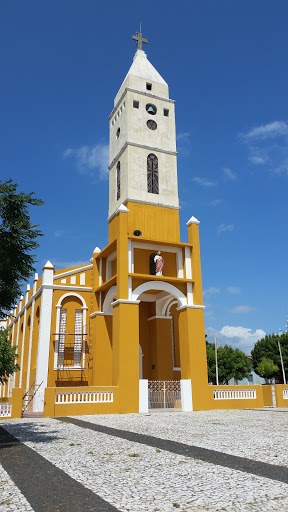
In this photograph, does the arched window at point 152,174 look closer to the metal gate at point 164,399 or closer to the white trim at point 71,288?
the white trim at point 71,288

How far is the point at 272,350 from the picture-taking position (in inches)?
2256

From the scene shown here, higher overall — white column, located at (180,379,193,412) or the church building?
the church building

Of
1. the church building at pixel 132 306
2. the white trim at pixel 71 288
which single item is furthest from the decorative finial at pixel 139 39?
the white trim at pixel 71 288

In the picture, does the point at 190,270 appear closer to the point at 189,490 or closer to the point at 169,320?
the point at 169,320

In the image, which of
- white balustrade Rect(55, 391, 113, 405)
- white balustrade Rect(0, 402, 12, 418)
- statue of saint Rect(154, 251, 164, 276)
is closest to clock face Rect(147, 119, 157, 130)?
statue of saint Rect(154, 251, 164, 276)

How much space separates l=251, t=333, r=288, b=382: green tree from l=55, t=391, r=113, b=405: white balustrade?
42.3 metres

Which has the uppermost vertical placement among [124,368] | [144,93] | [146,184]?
[144,93]

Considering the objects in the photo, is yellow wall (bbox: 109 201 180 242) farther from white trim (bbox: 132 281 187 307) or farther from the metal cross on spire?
the metal cross on spire

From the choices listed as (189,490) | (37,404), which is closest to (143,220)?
(37,404)

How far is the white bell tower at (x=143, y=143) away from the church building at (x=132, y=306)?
7cm

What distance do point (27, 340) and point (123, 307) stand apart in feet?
40.9

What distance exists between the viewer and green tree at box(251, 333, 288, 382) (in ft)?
184

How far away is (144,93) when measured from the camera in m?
27.8

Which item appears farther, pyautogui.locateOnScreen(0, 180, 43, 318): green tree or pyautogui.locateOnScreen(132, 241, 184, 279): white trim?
pyautogui.locateOnScreen(132, 241, 184, 279): white trim
